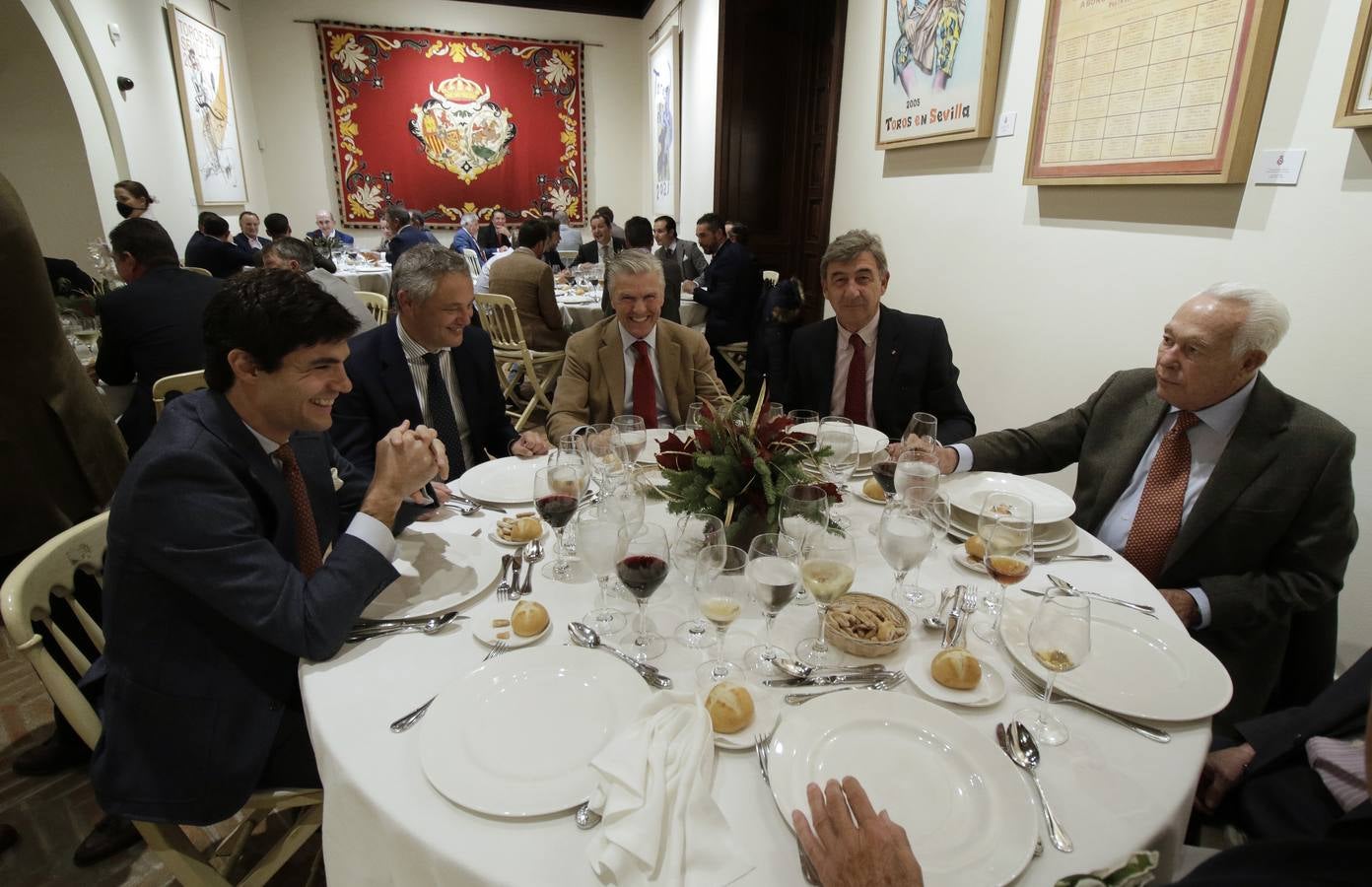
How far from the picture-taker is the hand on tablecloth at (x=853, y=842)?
0.69 metres

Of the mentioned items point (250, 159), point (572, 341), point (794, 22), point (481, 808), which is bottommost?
point (481, 808)

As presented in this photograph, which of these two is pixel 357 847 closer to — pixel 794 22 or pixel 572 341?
pixel 572 341

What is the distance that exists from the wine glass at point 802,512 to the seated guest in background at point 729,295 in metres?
3.51

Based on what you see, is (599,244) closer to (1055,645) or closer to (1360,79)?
(1360,79)

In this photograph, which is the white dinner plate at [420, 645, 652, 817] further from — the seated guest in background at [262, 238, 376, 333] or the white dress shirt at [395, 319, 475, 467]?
the seated guest in background at [262, 238, 376, 333]

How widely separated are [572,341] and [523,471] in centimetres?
92

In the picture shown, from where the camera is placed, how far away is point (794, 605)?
127 cm

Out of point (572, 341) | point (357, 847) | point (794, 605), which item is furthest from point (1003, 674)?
point (572, 341)

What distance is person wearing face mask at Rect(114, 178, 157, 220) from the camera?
193 inches

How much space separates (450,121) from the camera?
921 centimetres

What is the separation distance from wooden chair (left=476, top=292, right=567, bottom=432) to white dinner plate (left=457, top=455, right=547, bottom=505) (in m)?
2.59

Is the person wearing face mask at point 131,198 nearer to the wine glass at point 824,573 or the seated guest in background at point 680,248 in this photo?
the seated guest in background at point 680,248

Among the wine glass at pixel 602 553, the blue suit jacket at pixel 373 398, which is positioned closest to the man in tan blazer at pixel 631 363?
the blue suit jacket at pixel 373 398

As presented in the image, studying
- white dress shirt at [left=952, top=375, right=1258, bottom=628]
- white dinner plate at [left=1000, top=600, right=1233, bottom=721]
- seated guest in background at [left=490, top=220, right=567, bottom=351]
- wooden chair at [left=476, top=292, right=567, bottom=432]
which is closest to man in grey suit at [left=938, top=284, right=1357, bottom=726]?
white dress shirt at [left=952, top=375, right=1258, bottom=628]
